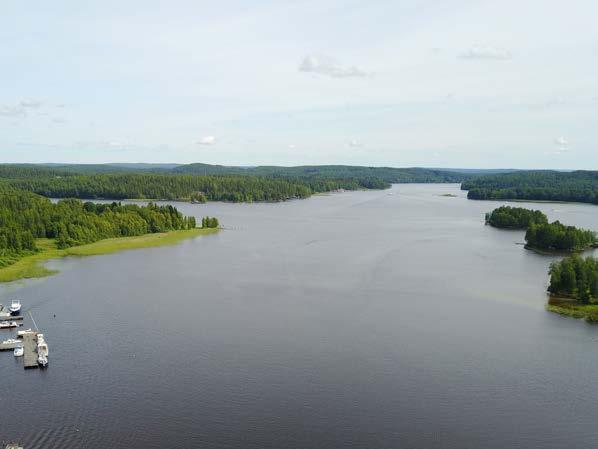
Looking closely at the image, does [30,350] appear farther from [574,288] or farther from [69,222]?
[69,222]

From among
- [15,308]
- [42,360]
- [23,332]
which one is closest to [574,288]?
[42,360]

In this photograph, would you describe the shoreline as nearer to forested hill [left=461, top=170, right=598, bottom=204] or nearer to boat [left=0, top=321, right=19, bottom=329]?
boat [left=0, top=321, right=19, bottom=329]

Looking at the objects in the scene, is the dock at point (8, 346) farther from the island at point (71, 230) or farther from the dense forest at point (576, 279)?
the dense forest at point (576, 279)

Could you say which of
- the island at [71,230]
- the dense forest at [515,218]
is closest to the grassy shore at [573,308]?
the island at [71,230]

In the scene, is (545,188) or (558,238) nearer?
(558,238)

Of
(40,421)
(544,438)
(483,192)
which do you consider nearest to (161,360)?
(40,421)

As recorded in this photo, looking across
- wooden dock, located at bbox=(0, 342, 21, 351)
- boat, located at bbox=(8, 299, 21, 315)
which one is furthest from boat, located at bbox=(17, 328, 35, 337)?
boat, located at bbox=(8, 299, 21, 315)
